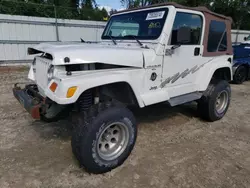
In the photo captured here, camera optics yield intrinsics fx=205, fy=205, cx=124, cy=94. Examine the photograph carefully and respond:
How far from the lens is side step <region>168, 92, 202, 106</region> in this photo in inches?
132

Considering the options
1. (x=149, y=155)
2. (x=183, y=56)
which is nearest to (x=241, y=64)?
(x=183, y=56)

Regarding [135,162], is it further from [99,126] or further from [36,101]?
[36,101]

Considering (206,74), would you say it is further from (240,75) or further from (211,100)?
(240,75)

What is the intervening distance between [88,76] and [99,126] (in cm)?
58

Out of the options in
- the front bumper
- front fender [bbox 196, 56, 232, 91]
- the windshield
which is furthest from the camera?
front fender [bbox 196, 56, 232, 91]

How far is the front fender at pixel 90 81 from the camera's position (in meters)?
2.14

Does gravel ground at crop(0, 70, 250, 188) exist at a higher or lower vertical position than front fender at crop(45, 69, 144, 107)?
lower

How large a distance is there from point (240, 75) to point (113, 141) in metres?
7.18

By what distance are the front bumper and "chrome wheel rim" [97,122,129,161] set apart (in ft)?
2.72

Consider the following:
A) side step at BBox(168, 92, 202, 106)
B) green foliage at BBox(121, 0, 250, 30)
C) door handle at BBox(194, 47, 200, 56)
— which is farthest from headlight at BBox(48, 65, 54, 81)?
green foliage at BBox(121, 0, 250, 30)

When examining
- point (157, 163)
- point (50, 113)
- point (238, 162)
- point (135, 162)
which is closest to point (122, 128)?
point (135, 162)

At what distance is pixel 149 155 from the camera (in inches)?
118

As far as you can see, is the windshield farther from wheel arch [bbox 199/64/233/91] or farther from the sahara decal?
wheel arch [bbox 199/64/233/91]

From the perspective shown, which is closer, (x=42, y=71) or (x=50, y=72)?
(x=50, y=72)
